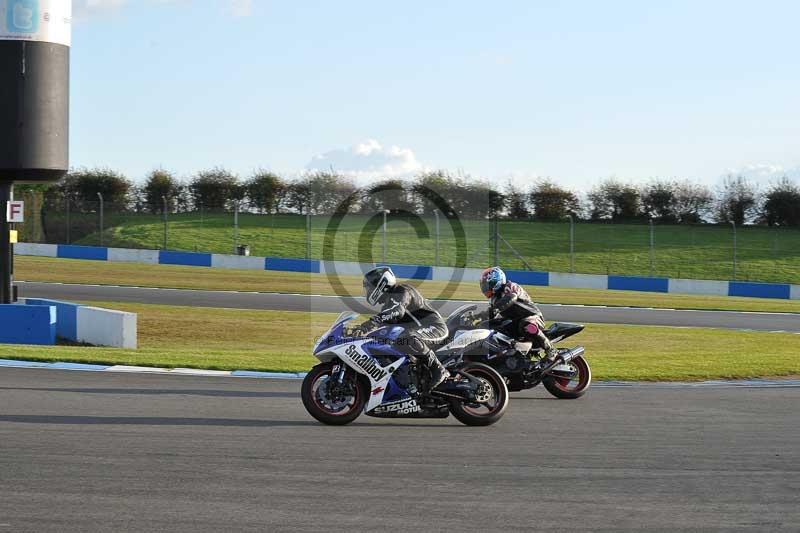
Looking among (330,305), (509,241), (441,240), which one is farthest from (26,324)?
(509,241)

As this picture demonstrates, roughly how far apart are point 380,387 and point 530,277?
96.8 feet

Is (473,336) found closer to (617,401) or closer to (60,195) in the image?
(617,401)

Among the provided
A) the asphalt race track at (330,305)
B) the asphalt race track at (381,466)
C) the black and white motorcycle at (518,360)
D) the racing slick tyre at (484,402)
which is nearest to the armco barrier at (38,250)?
the asphalt race track at (330,305)

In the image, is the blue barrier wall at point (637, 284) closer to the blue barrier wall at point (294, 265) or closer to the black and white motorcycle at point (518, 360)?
the blue barrier wall at point (294, 265)

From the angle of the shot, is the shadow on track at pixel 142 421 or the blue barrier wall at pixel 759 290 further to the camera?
the blue barrier wall at pixel 759 290

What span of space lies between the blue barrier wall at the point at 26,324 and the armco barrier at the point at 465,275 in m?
19.4

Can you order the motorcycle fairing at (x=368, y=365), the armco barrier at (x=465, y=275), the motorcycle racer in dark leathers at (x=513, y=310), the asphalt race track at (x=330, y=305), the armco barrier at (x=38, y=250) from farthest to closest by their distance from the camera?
the armco barrier at (x=38, y=250) → the armco barrier at (x=465, y=275) → the asphalt race track at (x=330, y=305) → the motorcycle racer in dark leathers at (x=513, y=310) → the motorcycle fairing at (x=368, y=365)

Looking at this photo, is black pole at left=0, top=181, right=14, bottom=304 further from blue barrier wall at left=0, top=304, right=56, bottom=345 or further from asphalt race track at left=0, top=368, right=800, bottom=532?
asphalt race track at left=0, top=368, right=800, bottom=532

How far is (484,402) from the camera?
33.2ft

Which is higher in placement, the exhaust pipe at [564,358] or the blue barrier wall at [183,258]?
the blue barrier wall at [183,258]

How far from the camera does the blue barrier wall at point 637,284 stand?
38656mm

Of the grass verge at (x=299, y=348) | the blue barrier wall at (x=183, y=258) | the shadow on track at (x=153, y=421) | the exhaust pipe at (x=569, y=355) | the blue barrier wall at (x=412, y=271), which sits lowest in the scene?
the grass verge at (x=299, y=348)

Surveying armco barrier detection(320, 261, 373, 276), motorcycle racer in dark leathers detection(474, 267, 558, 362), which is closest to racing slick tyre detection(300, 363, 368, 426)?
motorcycle racer in dark leathers detection(474, 267, 558, 362)

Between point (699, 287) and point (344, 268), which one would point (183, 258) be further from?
point (699, 287)
